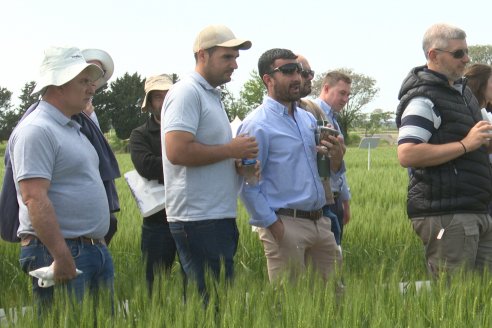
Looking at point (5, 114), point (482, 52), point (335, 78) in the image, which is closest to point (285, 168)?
point (335, 78)

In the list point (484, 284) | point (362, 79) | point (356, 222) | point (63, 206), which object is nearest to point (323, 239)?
point (484, 284)

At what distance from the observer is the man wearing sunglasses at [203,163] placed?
325cm

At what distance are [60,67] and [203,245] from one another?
0.95 meters

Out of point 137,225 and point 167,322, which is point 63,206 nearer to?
point 167,322

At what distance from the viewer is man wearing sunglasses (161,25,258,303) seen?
3.25 m

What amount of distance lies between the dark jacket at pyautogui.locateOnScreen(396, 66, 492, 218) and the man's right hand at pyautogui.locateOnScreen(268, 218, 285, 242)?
63 cm

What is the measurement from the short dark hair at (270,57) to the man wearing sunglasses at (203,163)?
1.20 ft

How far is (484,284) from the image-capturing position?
2.89 m

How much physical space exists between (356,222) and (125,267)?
2117mm

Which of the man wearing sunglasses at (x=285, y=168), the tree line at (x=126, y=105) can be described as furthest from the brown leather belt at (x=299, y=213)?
the tree line at (x=126, y=105)

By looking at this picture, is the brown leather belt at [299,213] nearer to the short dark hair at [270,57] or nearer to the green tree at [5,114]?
the short dark hair at [270,57]

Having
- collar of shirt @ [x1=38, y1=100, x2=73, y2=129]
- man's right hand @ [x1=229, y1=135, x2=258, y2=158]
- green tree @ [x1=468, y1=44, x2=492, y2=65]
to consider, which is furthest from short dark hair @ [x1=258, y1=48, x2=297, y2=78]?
green tree @ [x1=468, y1=44, x2=492, y2=65]

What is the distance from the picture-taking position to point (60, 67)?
9.52 ft

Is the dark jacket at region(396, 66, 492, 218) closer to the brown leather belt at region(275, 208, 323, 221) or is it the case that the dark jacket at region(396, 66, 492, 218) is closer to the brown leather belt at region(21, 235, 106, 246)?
the brown leather belt at region(275, 208, 323, 221)
